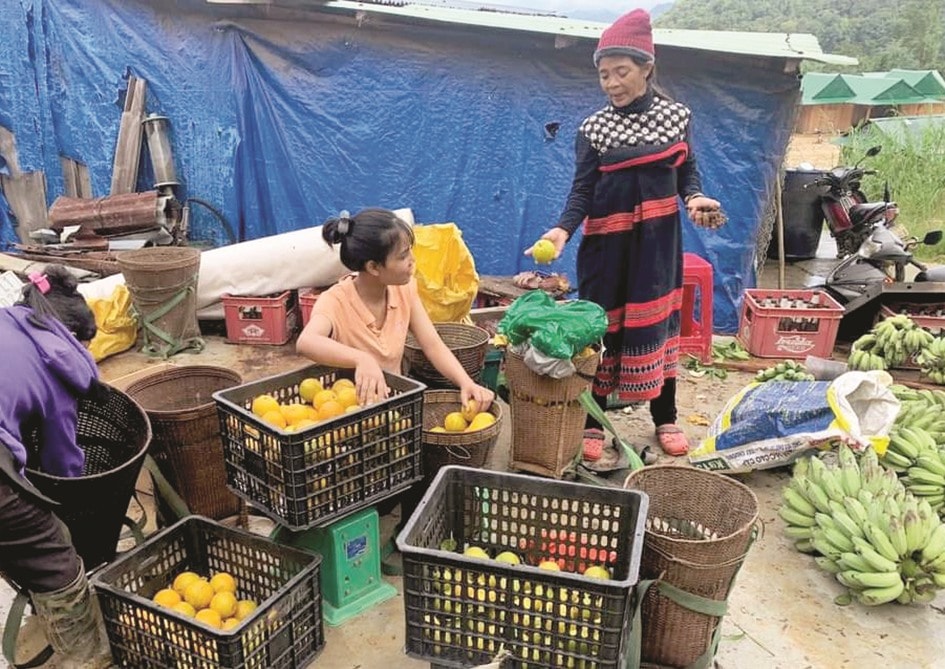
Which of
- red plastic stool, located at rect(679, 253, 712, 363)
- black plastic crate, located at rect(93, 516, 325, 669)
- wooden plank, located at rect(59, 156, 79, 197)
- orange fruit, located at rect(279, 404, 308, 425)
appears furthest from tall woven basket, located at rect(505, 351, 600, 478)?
wooden plank, located at rect(59, 156, 79, 197)

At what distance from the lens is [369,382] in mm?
2936

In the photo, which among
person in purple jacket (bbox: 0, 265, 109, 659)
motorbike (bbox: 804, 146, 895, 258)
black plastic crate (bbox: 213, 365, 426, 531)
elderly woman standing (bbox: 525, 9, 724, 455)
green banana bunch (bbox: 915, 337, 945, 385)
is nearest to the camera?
person in purple jacket (bbox: 0, 265, 109, 659)

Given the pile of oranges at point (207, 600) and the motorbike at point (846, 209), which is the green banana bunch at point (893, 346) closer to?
the motorbike at point (846, 209)

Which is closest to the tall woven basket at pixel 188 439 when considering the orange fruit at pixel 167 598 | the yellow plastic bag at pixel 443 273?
the orange fruit at pixel 167 598

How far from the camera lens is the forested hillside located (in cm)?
3603

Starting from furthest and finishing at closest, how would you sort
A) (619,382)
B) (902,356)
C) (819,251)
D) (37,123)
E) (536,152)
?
1. (819,251)
2. (37,123)
3. (536,152)
4. (902,356)
5. (619,382)

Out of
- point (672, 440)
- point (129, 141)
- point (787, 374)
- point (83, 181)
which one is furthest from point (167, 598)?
point (83, 181)

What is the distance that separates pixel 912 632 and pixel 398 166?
562 cm

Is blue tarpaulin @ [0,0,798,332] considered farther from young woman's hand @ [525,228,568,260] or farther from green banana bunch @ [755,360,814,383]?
young woman's hand @ [525,228,568,260]

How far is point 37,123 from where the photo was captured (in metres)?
8.45

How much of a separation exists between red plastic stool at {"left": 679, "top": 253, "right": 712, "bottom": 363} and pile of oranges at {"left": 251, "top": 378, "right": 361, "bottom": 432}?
3.34 m

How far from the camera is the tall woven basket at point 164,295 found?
5.90 m

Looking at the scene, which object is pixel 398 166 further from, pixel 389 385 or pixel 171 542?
pixel 171 542

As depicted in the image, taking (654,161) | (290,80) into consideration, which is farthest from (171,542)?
(290,80)
